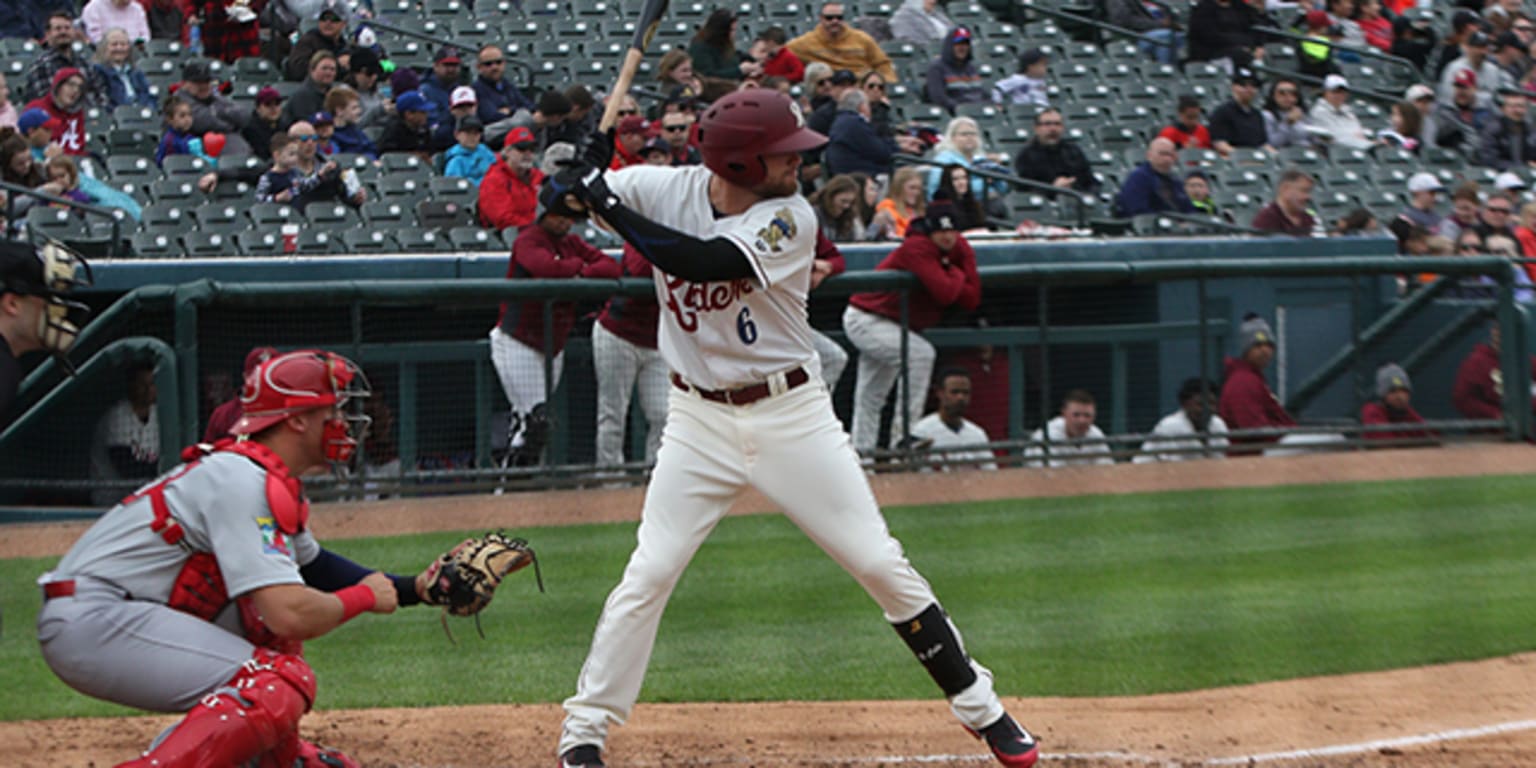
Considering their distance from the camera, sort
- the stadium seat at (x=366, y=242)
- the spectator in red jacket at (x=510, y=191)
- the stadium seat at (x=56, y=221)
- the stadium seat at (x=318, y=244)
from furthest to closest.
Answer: the spectator in red jacket at (x=510, y=191) → the stadium seat at (x=318, y=244) → the stadium seat at (x=366, y=242) → the stadium seat at (x=56, y=221)

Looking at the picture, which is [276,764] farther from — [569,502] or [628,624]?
[569,502]

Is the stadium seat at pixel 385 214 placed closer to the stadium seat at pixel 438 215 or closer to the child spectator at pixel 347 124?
the stadium seat at pixel 438 215

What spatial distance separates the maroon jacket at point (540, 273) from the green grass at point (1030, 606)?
116cm

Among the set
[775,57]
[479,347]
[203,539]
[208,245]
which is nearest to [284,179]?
[208,245]

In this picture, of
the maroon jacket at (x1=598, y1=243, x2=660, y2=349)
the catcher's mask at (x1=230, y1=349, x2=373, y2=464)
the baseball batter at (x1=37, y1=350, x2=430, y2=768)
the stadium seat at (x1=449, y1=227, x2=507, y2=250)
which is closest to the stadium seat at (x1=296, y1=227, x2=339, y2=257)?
the stadium seat at (x1=449, y1=227, x2=507, y2=250)

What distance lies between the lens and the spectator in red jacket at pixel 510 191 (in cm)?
1116

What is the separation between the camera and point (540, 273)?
31.9 ft

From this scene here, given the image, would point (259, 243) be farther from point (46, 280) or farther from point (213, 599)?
point (213, 599)

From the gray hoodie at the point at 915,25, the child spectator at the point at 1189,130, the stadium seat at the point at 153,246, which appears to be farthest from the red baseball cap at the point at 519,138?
the child spectator at the point at 1189,130

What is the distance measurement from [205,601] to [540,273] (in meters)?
5.61

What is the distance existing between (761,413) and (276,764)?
150cm

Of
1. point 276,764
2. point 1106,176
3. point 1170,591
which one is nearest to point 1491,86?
point 1106,176

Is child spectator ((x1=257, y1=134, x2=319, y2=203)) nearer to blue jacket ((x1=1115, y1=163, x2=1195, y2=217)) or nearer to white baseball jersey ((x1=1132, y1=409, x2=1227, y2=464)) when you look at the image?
white baseball jersey ((x1=1132, y1=409, x2=1227, y2=464))

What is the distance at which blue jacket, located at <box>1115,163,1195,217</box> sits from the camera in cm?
1283
